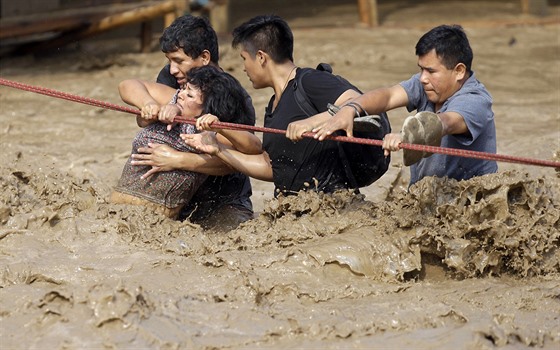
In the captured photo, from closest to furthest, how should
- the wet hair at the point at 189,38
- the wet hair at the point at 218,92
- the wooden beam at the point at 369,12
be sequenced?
the wet hair at the point at 218,92
the wet hair at the point at 189,38
the wooden beam at the point at 369,12

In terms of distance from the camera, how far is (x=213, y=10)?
10.7 m

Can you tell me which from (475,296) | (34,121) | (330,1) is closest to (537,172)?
(475,296)

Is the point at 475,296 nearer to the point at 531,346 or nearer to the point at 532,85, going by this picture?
the point at 531,346

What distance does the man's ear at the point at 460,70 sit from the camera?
4.82 m

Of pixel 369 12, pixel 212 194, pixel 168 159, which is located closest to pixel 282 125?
pixel 168 159

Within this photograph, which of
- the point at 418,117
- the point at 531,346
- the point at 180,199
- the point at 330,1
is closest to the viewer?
the point at 531,346

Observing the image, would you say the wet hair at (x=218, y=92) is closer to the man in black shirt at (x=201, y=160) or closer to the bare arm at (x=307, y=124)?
the man in black shirt at (x=201, y=160)

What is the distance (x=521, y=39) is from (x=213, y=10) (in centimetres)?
332

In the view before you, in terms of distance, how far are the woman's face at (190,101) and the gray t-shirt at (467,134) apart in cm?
102

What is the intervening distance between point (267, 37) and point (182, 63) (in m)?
0.55

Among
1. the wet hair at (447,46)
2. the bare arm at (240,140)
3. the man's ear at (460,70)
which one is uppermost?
the wet hair at (447,46)

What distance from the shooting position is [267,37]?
16.8 ft

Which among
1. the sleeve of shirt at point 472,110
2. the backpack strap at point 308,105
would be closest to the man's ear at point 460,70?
the sleeve of shirt at point 472,110

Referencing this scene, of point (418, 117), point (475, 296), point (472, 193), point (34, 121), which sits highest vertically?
point (418, 117)
